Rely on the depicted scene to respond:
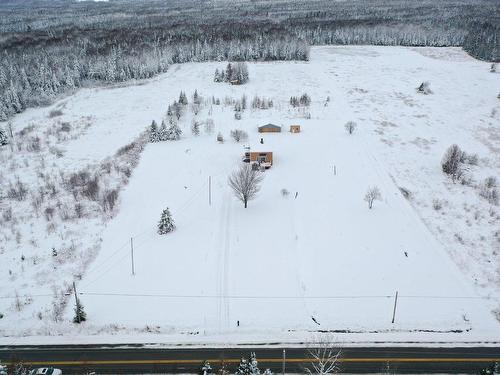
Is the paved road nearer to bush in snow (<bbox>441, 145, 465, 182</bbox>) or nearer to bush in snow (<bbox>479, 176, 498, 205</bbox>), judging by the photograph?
bush in snow (<bbox>479, 176, 498, 205</bbox>)

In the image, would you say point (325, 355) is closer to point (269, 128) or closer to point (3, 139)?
point (269, 128)

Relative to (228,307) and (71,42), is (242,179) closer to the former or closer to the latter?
(228,307)

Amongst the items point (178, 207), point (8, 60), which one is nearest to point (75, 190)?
point (178, 207)

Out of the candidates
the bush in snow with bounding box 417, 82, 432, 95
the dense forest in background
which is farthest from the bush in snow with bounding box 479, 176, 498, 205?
the dense forest in background

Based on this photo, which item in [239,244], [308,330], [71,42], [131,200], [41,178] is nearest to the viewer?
[308,330]

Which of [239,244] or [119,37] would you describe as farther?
[119,37]

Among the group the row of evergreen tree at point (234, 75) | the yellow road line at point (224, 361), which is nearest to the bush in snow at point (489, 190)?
the yellow road line at point (224, 361)
